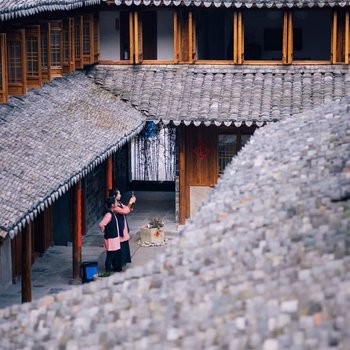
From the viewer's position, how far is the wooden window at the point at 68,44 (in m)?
23.2

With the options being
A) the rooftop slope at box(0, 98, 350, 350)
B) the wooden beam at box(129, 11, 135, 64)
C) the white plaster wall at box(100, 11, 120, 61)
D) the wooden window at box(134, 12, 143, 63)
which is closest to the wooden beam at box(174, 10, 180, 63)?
the wooden window at box(134, 12, 143, 63)

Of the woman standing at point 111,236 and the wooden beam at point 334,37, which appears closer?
the woman standing at point 111,236

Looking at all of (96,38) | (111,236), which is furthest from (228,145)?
(111,236)

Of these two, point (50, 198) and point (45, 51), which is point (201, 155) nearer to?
point (45, 51)

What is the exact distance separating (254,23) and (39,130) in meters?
10.8

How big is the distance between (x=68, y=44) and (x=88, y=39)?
6.74 feet

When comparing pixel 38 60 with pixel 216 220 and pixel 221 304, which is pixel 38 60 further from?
pixel 221 304

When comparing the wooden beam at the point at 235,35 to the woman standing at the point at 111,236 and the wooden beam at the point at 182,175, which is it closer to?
the wooden beam at the point at 182,175

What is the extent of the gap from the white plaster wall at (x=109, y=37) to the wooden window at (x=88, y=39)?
789 mm

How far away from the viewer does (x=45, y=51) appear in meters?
21.4

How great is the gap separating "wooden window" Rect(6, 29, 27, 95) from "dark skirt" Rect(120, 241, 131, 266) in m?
3.58

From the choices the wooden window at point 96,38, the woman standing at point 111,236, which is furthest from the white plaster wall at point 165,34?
the woman standing at point 111,236

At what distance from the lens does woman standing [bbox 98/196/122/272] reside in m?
19.8

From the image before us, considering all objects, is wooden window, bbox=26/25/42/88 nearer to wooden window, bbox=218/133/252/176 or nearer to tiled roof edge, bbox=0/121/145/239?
tiled roof edge, bbox=0/121/145/239
